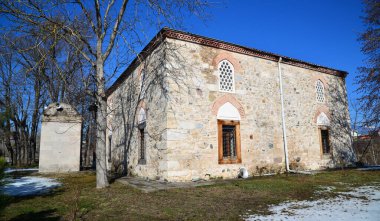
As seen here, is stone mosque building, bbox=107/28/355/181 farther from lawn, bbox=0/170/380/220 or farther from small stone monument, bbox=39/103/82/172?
small stone monument, bbox=39/103/82/172

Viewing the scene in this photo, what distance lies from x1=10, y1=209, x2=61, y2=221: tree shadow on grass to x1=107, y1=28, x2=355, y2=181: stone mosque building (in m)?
3.78

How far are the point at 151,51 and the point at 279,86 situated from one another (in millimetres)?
5979

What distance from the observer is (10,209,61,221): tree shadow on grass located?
13.9ft

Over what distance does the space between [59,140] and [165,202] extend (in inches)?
428

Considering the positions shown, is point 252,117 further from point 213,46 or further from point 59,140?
point 59,140

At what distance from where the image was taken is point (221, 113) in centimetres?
945

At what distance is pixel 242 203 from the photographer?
522 centimetres

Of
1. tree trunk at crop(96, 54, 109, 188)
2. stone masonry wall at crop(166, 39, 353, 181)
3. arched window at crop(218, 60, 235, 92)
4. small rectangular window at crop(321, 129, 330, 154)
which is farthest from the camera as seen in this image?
small rectangular window at crop(321, 129, 330, 154)

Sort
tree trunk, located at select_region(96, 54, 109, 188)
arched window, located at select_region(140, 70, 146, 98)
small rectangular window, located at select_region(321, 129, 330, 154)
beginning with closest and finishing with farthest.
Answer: tree trunk, located at select_region(96, 54, 109, 188), arched window, located at select_region(140, 70, 146, 98), small rectangular window, located at select_region(321, 129, 330, 154)

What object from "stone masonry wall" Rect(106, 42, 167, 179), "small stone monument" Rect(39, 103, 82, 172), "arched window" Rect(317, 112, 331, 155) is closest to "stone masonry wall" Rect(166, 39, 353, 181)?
"arched window" Rect(317, 112, 331, 155)

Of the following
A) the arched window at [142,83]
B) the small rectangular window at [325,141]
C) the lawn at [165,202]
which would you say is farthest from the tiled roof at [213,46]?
the lawn at [165,202]

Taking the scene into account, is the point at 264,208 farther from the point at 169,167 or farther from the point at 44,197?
the point at 44,197

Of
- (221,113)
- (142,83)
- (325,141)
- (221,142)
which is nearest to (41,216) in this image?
(221,142)

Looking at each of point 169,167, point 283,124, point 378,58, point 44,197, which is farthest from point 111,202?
point 378,58
